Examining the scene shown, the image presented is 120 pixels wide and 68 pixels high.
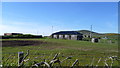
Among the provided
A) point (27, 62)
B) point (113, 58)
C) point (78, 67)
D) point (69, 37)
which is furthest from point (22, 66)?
point (69, 37)

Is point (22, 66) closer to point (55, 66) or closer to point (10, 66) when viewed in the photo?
point (10, 66)

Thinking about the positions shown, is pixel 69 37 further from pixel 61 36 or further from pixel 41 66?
pixel 41 66

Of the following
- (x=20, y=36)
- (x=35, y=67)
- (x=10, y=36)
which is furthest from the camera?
(x=20, y=36)

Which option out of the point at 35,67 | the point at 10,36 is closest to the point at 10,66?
the point at 35,67

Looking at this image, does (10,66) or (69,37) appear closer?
(10,66)

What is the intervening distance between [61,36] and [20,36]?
15.8 m

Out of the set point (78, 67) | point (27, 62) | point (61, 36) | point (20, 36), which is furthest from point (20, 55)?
point (61, 36)

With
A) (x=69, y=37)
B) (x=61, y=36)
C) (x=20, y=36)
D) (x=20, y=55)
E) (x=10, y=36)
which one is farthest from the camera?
(x=61, y=36)

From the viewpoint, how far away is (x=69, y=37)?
4612cm

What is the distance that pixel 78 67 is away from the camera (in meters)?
1.02

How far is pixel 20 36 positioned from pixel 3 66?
135ft

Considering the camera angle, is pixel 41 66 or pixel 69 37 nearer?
pixel 41 66

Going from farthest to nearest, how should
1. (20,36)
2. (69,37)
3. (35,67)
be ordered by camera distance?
(69,37), (20,36), (35,67)

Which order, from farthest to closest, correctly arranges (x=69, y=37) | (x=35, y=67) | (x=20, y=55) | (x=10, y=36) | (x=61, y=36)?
1. (x=61, y=36)
2. (x=69, y=37)
3. (x=10, y=36)
4. (x=20, y=55)
5. (x=35, y=67)
